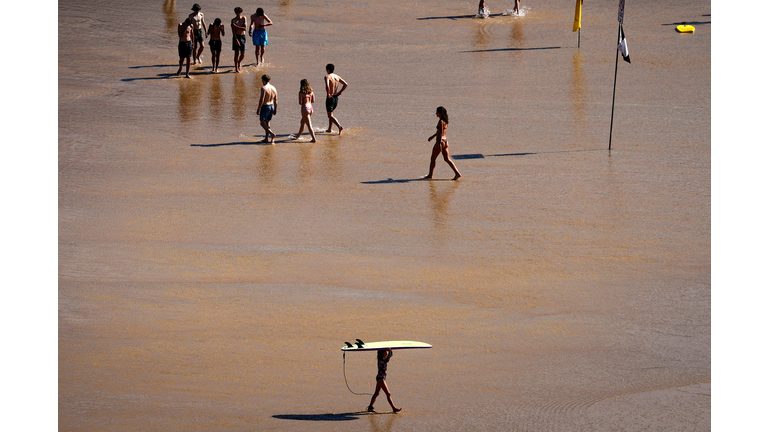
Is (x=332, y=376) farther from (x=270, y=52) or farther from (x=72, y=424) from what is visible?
(x=270, y=52)

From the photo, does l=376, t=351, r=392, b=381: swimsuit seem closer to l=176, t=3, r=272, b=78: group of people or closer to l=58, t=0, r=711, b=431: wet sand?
l=58, t=0, r=711, b=431: wet sand

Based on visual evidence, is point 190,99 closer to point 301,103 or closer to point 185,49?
point 185,49

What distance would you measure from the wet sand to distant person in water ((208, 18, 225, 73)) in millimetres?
550

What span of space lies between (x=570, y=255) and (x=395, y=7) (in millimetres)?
19562

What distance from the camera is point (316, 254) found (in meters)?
14.0

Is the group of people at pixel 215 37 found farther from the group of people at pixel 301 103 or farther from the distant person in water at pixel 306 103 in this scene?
the distant person in water at pixel 306 103

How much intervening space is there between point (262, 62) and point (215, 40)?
1921 mm

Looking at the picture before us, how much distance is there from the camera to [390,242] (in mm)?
14469

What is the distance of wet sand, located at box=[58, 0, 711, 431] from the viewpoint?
1026 cm

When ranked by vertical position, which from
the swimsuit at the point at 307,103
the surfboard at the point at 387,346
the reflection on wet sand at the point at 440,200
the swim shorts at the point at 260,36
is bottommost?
the surfboard at the point at 387,346

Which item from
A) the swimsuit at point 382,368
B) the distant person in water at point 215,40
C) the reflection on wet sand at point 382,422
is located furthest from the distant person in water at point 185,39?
the reflection on wet sand at point 382,422

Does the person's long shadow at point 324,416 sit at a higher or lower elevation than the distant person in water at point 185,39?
lower

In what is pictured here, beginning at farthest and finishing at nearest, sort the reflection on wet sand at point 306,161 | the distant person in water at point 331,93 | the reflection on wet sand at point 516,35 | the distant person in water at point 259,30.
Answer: the reflection on wet sand at point 516,35 → the distant person in water at point 259,30 → the distant person in water at point 331,93 → the reflection on wet sand at point 306,161

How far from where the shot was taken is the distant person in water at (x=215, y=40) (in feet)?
78.2
